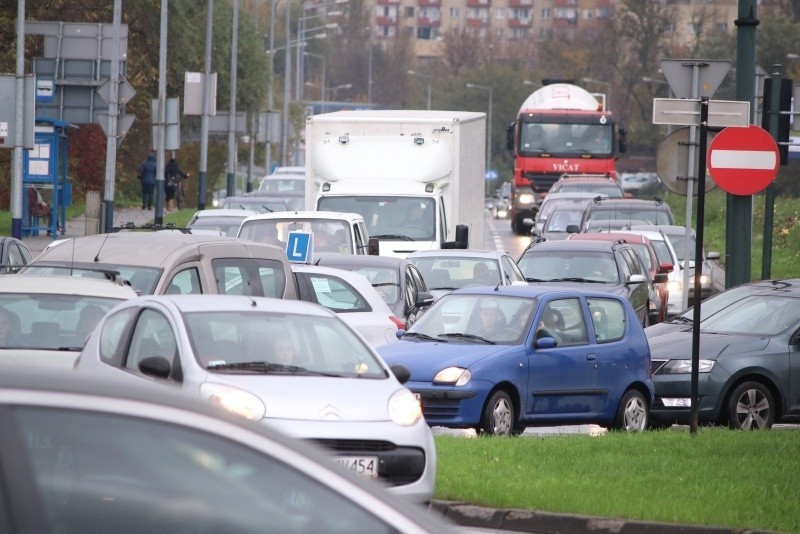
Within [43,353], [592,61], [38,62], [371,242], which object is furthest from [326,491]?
[592,61]

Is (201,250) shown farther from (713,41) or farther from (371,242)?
(713,41)

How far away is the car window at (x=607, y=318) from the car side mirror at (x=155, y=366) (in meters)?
6.05

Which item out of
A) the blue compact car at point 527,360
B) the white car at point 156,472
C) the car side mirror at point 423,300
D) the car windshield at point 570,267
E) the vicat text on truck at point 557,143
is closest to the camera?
the white car at point 156,472

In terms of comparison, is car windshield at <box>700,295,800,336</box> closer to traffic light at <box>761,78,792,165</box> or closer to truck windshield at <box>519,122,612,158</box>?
traffic light at <box>761,78,792,165</box>

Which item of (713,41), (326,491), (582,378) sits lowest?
(582,378)

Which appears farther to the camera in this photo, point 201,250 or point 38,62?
point 38,62

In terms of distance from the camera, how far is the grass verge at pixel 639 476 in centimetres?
926

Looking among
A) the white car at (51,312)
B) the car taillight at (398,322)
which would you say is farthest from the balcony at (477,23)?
the white car at (51,312)

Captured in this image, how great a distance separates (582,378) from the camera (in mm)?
14102

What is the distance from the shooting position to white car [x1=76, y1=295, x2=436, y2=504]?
344 inches

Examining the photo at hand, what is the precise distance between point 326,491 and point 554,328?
10.9 m

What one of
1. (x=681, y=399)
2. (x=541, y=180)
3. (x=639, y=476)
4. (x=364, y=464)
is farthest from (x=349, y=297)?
(x=541, y=180)

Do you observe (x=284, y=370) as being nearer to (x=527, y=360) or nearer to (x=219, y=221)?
(x=527, y=360)

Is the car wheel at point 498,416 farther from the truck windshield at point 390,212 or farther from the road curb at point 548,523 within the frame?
the truck windshield at point 390,212
